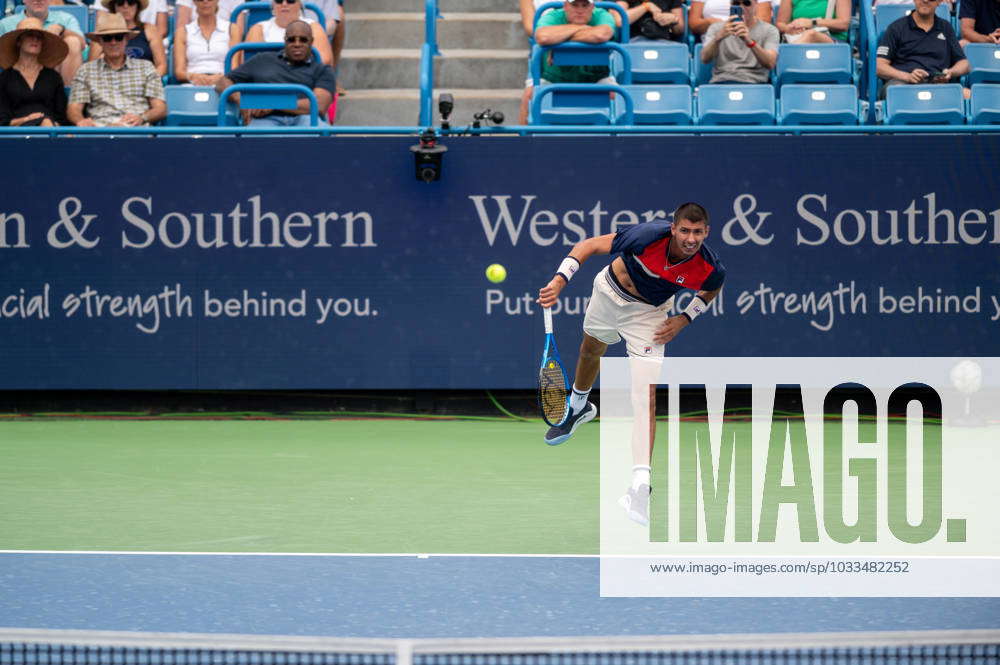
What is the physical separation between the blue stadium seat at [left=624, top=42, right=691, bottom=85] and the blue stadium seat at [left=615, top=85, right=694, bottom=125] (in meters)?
0.61

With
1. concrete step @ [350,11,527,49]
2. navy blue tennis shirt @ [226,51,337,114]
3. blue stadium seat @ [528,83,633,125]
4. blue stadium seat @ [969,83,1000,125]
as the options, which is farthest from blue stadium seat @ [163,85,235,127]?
blue stadium seat @ [969,83,1000,125]

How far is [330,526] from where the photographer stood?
674cm

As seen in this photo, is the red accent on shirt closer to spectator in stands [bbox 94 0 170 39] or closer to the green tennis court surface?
the green tennis court surface

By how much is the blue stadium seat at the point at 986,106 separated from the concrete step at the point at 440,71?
4.16m

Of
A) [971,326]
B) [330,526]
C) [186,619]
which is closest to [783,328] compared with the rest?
[971,326]

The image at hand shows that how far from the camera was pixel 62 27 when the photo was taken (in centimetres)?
1173

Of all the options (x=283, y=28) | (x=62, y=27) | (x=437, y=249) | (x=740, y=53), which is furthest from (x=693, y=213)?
(x=62, y=27)

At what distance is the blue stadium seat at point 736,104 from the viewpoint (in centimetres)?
1097

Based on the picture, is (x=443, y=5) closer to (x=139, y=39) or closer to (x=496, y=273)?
(x=139, y=39)

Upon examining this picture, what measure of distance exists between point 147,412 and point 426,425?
89.6 inches

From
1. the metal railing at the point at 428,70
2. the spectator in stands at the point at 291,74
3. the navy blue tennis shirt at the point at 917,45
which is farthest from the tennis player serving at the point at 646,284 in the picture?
the navy blue tennis shirt at the point at 917,45

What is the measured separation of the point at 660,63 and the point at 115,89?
14.7 ft

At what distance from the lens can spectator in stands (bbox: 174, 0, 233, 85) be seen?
12.0m

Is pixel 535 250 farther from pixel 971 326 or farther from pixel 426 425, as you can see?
pixel 971 326
